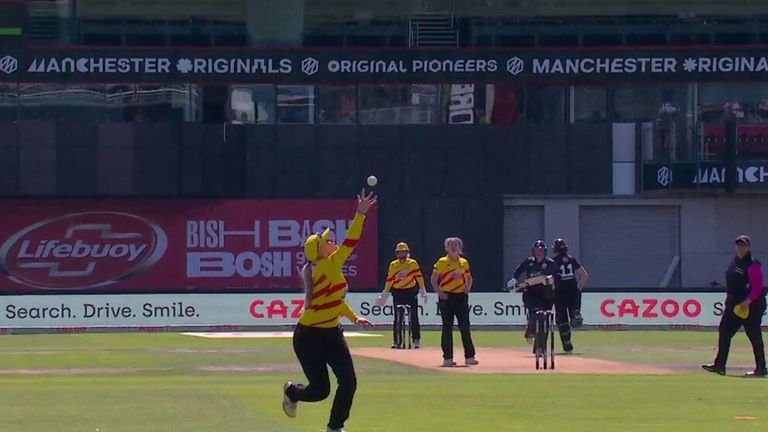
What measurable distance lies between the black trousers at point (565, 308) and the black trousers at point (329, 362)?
1335 cm

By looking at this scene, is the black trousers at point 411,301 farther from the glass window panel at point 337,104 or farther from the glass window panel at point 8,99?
the glass window panel at point 8,99

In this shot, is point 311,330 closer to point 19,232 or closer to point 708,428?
point 708,428

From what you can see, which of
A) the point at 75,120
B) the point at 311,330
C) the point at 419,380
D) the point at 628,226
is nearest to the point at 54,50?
the point at 75,120

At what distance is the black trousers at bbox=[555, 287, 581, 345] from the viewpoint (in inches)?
1057

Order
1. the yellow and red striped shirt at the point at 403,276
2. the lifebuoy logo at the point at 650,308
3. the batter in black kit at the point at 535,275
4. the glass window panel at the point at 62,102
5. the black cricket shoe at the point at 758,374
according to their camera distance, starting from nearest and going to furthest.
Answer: the black cricket shoe at the point at 758,374
the batter in black kit at the point at 535,275
the yellow and red striped shirt at the point at 403,276
the lifebuoy logo at the point at 650,308
the glass window panel at the point at 62,102

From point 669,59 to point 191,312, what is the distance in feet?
54.9

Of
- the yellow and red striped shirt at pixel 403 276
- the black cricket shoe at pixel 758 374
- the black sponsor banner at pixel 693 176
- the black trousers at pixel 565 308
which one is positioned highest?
the black sponsor banner at pixel 693 176

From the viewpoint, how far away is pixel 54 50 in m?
44.6

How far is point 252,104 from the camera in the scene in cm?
4612

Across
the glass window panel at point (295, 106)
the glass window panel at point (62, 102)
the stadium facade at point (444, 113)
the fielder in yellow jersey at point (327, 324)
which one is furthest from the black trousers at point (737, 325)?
the glass window panel at point (62, 102)

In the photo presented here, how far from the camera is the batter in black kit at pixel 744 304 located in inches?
862

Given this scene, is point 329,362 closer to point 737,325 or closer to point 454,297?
point 737,325

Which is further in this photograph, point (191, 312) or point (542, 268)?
point (191, 312)

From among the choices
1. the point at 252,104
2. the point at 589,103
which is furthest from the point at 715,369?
the point at 252,104
